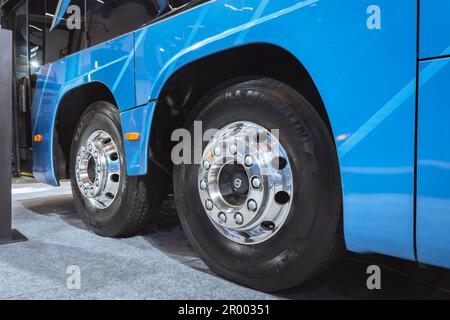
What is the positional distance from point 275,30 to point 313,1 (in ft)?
0.57

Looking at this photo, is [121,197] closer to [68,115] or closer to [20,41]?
[68,115]

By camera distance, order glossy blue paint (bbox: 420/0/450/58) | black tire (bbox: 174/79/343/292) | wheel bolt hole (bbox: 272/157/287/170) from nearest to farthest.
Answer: glossy blue paint (bbox: 420/0/450/58)
black tire (bbox: 174/79/343/292)
wheel bolt hole (bbox: 272/157/287/170)

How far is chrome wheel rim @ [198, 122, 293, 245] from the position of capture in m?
1.58

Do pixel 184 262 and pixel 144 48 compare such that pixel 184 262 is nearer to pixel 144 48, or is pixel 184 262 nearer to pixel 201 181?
pixel 201 181

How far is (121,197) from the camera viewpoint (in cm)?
252

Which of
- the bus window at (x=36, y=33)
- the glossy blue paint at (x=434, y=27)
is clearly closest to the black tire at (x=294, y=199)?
the glossy blue paint at (x=434, y=27)

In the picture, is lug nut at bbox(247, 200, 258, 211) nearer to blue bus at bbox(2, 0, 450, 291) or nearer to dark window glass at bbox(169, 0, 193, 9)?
blue bus at bbox(2, 0, 450, 291)

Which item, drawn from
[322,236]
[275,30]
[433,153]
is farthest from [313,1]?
[322,236]

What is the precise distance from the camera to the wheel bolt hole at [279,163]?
5.17 feet

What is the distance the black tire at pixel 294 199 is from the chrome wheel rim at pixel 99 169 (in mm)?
954

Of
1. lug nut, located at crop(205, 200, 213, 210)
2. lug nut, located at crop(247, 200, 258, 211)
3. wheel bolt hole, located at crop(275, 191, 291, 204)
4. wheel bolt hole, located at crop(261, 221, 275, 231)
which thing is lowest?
wheel bolt hole, located at crop(261, 221, 275, 231)

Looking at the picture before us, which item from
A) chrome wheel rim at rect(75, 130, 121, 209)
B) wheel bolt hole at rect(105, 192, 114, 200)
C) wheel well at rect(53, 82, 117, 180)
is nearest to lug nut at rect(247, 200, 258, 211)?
chrome wheel rim at rect(75, 130, 121, 209)

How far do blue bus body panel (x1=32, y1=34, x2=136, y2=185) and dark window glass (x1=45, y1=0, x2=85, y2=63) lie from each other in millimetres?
94

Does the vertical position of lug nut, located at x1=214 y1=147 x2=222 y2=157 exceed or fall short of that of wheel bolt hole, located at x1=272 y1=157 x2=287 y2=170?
it exceeds it
